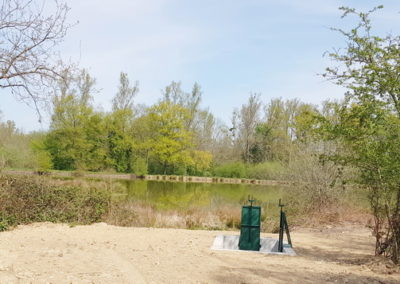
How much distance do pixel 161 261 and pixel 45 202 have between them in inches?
238

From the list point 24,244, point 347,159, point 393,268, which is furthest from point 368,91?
point 24,244

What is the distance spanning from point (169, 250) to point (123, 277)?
222 cm

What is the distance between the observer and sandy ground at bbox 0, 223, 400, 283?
5.77 metres

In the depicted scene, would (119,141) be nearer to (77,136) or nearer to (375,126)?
(77,136)

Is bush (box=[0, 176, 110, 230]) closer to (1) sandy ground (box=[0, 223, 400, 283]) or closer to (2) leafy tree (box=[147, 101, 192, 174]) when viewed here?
(1) sandy ground (box=[0, 223, 400, 283])

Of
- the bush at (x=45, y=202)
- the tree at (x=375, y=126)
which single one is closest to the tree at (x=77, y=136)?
the bush at (x=45, y=202)

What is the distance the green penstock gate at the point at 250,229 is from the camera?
360 inches

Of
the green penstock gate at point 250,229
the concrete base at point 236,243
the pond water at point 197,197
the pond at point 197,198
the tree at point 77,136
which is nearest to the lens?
the green penstock gate at point 250,229

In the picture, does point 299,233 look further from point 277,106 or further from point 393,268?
point 277,106

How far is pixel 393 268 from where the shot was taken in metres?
6.79

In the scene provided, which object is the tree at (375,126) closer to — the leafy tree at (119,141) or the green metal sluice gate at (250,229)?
the green metal sluice gate at (250,229)

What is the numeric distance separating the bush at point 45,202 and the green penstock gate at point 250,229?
197 inches

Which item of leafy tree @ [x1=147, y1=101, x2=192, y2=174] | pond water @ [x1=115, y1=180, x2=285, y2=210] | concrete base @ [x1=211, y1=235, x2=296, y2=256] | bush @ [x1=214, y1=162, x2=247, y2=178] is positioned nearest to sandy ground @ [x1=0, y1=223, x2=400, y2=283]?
concrete base @ [x1=211, y1=235, x2=296, y2=256]

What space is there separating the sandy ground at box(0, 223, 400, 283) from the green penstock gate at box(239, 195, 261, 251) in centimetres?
A: 86
